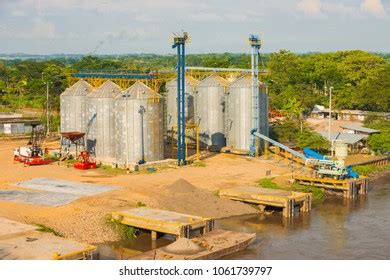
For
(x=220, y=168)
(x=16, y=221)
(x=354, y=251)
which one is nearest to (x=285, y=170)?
(x=220, y=168)

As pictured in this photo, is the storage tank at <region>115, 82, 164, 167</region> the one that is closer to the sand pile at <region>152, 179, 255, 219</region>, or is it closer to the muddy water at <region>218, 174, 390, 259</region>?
the sand pile at <region>152, 179, 255, 219</region>

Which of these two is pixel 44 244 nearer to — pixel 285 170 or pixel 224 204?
pixel 224 204

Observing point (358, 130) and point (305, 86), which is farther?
point (305, 86)

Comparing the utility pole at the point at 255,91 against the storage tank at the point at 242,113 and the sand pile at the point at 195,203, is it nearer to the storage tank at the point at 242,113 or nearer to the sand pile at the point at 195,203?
the storage tank at the point at 242,113

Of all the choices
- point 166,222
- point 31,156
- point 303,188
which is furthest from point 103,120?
point 166,222

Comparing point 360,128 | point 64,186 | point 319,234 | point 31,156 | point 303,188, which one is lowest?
point 319,234

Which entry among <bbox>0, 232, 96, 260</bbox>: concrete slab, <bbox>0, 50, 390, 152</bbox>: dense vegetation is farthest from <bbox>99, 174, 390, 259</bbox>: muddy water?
<bbox>0, 50, 390, 152</bbox>: dense vegetation

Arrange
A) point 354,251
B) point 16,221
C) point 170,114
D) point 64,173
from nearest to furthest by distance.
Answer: point 354,251 → point 16,221 → point 64,173 → point 170,114

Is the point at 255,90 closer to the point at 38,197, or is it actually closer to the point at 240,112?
the point at 240,112
